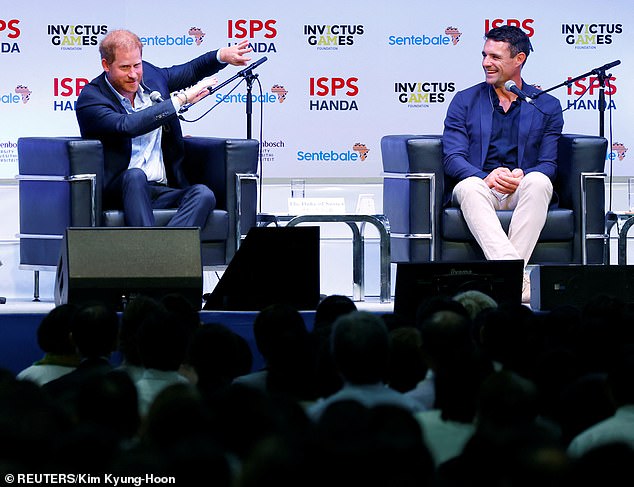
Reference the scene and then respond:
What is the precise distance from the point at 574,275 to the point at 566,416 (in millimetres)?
2354

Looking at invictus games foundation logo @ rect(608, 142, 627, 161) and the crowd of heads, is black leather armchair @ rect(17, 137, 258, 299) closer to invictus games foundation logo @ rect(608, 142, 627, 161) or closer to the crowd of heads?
the crowd of heads

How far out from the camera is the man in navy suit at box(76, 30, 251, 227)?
232 inches

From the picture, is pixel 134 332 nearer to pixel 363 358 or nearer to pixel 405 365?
pixel 405 365

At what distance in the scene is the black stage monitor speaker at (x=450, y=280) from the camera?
4484mm

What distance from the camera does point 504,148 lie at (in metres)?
6.34

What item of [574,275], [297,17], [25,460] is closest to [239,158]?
[574,275]

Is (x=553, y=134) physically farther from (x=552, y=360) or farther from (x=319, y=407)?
(x=319, y=407)

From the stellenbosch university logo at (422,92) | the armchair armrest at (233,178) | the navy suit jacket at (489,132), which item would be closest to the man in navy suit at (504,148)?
the navy suit jacket at (489,132)

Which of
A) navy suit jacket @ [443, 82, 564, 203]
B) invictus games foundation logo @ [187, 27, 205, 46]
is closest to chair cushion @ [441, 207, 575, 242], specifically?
navy suit jacket @ [443, 82, 564, 203]

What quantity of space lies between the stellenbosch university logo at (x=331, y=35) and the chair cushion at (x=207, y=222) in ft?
10.1

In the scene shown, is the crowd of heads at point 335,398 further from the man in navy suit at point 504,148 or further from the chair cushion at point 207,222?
the chair cushion at point 207,222

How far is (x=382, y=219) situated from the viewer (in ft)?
19.5

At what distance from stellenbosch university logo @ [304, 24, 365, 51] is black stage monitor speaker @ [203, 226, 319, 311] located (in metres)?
4.27

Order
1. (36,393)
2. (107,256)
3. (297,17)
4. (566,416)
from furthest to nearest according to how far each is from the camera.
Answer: (297,17) → (107,256) → (566,416) → (36,393)
